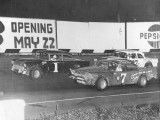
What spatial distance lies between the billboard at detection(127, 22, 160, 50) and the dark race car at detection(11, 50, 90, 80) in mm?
1560

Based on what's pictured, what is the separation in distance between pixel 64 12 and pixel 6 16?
1396 mm

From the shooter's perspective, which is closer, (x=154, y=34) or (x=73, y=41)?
(x=73, y=41)

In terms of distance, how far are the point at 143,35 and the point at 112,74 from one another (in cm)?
143

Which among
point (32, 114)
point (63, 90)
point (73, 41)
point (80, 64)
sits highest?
point (73, 41)

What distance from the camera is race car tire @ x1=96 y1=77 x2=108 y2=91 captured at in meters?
8.41

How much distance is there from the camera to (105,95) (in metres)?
8.52

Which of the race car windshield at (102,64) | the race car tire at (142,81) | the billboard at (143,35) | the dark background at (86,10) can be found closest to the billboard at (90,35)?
the dark background at (86,10)

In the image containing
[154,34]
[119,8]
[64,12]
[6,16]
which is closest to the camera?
[6,16]

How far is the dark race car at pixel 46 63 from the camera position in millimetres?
7601

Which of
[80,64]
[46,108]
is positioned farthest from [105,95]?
[46,108]

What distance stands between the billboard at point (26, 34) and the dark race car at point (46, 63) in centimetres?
22

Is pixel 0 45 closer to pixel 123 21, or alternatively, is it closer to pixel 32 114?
pixel 32 114

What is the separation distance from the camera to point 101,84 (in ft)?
27.8

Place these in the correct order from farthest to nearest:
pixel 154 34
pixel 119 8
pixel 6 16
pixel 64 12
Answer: pixel 154 34 < pixel 119 8 < pixel 64 12 < pixel 6 16
